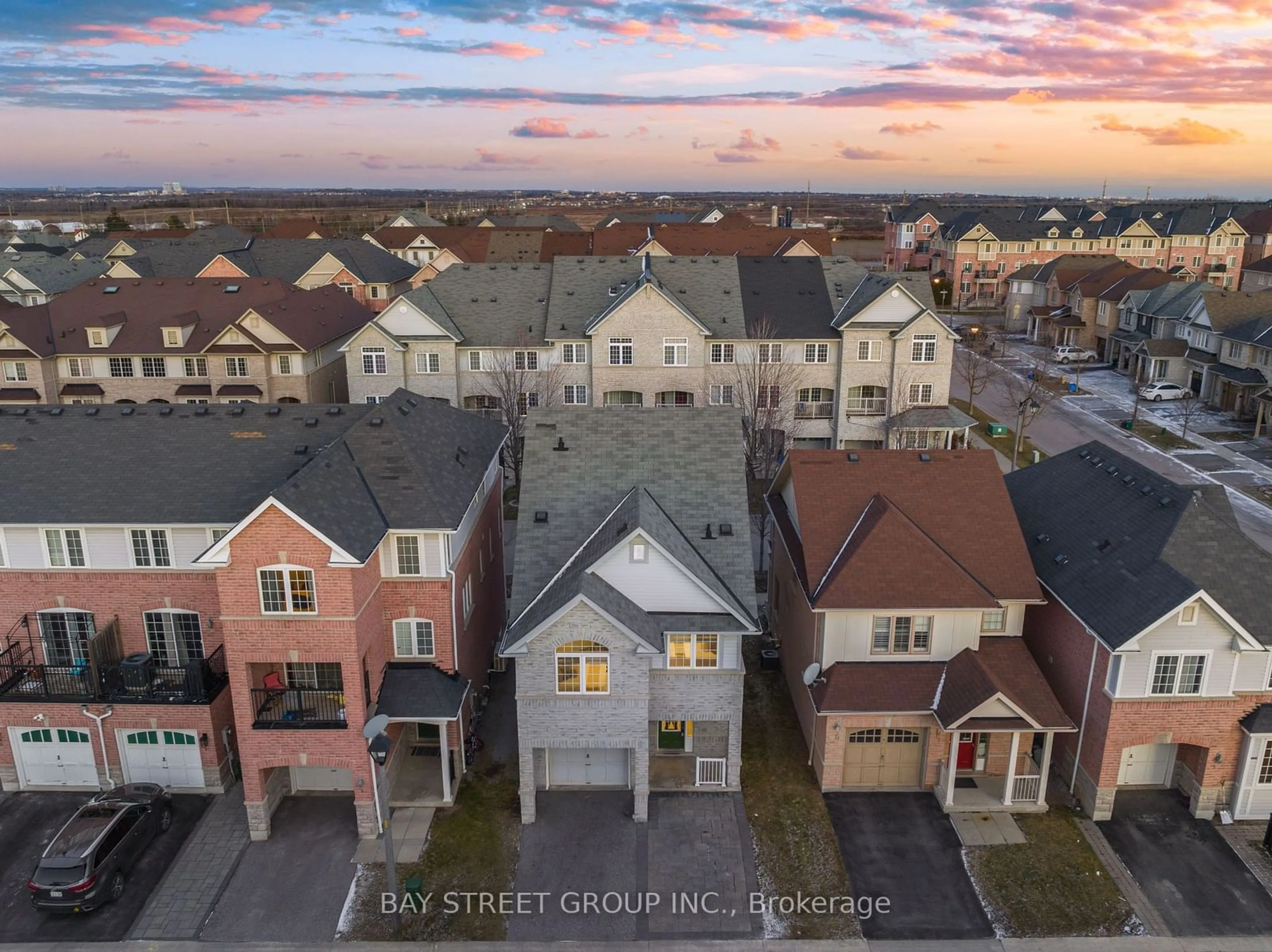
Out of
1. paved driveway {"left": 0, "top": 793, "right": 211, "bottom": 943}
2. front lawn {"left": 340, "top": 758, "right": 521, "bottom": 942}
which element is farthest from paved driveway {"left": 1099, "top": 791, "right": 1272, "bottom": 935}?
paved driveway {"left": 0, "top": 793, "right": 211, "bottom": 943}

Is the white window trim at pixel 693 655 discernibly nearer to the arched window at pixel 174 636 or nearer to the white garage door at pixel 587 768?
the white garage door at pixel 587 768

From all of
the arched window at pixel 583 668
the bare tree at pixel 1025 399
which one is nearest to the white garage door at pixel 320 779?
the arched window at pixel 583 668

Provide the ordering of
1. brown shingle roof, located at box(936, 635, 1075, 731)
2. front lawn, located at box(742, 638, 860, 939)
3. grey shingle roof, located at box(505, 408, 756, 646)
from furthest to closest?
1. grey shingle roof, located at box(505, 408, 756, 646)
2. brown shingle roof, located at box(936, 635, 1075, 731)
3. front lawn, located at box(742, 638, 860, 939)

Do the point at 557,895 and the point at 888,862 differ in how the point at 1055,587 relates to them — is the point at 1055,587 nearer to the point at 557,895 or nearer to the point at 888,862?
the point at 888,862

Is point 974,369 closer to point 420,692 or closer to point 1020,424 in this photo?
point 1020,424

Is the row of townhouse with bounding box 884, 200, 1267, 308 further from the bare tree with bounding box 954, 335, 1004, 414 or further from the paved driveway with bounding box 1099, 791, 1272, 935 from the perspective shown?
the paved driveway with bounding box 1099, 791, 1272, 935
